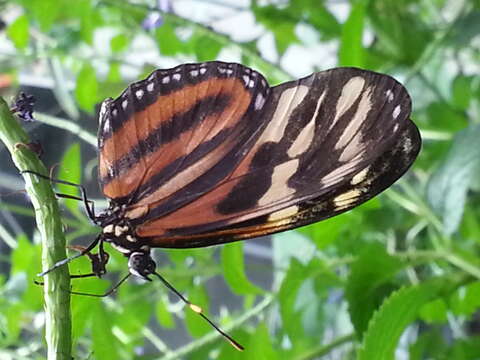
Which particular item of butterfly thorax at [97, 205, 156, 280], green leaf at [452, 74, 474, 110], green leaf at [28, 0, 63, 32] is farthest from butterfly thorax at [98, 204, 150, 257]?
green leaf at [452, 74, 474, 110]

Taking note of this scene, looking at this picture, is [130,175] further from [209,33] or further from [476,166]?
[476,166]

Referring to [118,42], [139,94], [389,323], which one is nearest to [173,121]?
[139,94]

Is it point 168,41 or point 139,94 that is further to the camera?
point 168,41

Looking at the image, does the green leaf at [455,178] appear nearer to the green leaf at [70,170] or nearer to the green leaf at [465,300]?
the green leaf at [465,300]

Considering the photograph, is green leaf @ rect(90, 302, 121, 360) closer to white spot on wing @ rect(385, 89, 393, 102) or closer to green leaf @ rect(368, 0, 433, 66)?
white spot on wing @ rect(385, 89, 393, 102)

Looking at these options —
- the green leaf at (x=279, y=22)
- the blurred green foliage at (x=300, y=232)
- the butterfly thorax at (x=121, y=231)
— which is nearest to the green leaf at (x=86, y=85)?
the blurred green foliage at (x=300, y=232)

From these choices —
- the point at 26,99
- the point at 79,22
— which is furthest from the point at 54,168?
the point at 79,22

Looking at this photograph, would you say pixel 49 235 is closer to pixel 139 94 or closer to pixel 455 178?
pixel 139 94
